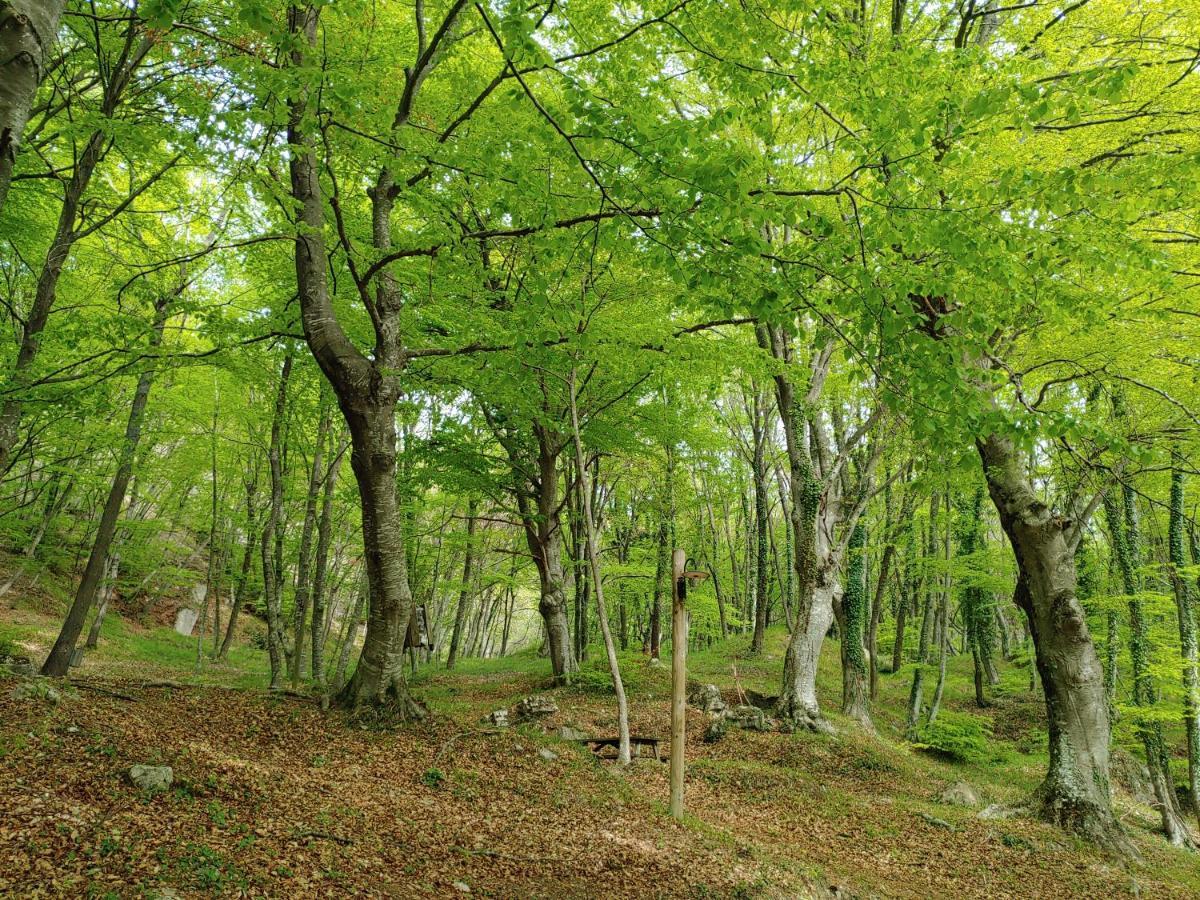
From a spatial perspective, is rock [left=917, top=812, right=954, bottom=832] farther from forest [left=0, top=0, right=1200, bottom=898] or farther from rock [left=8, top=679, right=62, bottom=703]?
rock [left=8, top=679, right=62, bottom=703]

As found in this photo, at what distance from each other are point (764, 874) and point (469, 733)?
14.1ft

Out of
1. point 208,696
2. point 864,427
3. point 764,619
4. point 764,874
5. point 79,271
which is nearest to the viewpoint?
point 764,874

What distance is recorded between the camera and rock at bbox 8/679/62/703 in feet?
19.0

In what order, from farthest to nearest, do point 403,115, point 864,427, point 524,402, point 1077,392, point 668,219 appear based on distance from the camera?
point 1077,392
point 864,427
point 524,402
point 403,115
point 668,219

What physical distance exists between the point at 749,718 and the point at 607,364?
7130mm

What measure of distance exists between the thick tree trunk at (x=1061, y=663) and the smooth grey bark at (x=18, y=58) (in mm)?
8917

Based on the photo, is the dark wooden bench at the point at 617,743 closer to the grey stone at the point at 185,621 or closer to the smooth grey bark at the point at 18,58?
the smooth grey bark at the point at 18,58

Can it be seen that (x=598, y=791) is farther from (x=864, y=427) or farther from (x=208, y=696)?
(x=864, y=427)

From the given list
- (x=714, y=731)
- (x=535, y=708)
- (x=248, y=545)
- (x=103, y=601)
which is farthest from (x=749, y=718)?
(x=103, y=601)

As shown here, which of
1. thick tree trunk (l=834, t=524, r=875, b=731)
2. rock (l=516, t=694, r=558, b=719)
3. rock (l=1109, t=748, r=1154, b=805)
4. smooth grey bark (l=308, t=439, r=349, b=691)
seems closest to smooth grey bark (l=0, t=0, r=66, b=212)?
smooth grey bark (l=308, t=439, r=349, b=691)

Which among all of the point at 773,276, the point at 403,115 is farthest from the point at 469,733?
the point at 403,115

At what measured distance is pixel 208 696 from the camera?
8336mm

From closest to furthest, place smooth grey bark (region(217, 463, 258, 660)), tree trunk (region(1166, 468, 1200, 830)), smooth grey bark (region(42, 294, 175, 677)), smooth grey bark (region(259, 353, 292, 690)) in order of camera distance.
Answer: smooth grey bark (region(42, 294, 175, 677)) → tree trunk (region(1166, 468, 1200, 830)) → smooth grey bark (region(259, 353, 292, 690)) → smooth grey bark (region(217, 463, 258, 660))

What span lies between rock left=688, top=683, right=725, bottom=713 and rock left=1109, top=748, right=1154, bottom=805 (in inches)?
336
